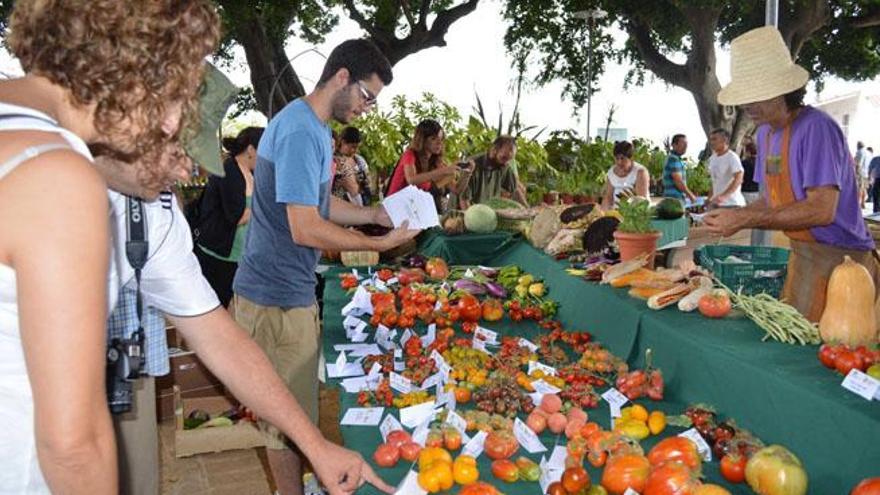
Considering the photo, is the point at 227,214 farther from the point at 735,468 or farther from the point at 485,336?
the point at 735,468

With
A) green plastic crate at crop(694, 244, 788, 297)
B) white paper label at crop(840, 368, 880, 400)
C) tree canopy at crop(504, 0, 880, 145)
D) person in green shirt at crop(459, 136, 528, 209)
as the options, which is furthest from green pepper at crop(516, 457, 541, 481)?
tree canopy at crop(504, 0, 880, 145)

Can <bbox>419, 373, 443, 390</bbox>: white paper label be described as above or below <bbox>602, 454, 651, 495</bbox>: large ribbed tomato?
below

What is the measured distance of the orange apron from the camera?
3.30 metres

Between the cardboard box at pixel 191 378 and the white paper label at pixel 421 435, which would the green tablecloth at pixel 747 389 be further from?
the cardboard box at pixel 191 378

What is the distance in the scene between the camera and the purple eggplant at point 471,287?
4.51 metres

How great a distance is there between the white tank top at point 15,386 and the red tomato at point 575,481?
132 centimetres

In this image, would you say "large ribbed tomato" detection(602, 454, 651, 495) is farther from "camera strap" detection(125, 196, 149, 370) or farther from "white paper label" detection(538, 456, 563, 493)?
"camera strap" detection(125, 196, 149, 370)

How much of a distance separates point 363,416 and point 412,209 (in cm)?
118

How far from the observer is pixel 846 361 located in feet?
7.10

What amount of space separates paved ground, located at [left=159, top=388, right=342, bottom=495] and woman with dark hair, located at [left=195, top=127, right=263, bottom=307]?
4.07ft

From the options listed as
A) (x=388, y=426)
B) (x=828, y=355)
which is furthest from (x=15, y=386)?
(x=828, y=355)

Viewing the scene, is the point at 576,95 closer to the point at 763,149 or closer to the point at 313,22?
the point at 313,22

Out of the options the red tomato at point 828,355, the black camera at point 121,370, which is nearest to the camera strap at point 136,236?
the black camera at point 121,370

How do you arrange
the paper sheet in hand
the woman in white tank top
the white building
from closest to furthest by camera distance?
the paper sheet in hand → the woman in white tank top → the white building
